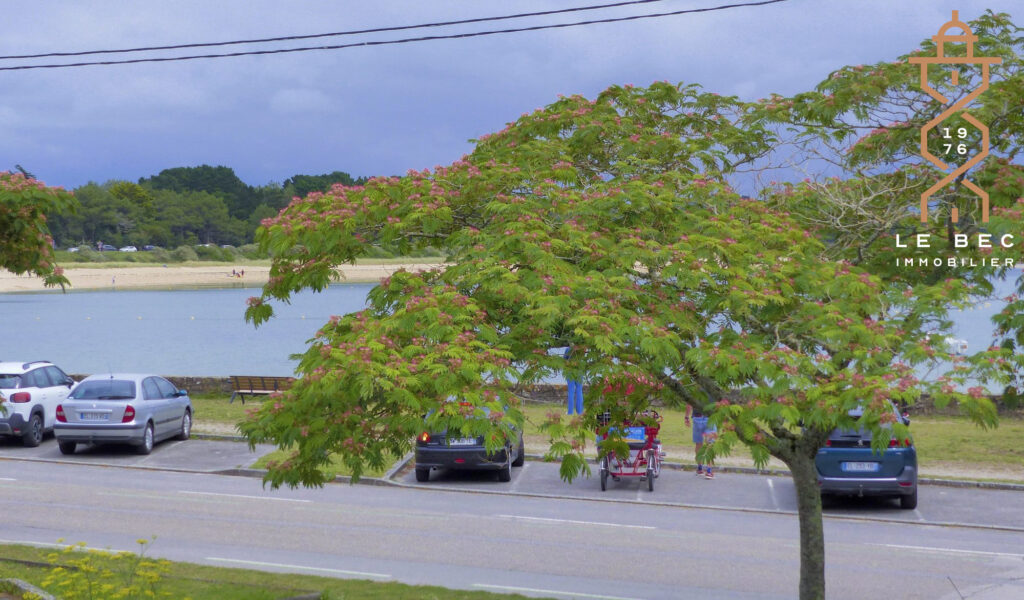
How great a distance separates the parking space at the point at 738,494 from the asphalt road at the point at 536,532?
2.4 inches

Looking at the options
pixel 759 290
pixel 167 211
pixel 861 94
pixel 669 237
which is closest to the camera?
pixel 759 290

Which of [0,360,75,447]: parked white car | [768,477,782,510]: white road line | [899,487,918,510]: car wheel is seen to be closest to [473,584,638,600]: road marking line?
[768,477,782,510]: white road line

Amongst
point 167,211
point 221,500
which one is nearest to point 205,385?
point 221,500

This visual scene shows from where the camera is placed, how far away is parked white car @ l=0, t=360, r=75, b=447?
909 inches

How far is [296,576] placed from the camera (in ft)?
42.0

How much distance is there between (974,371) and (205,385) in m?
27.2

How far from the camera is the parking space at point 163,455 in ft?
71.6

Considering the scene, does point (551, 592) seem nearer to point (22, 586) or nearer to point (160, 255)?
point (22, 586)

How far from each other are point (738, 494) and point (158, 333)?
74.5 meters

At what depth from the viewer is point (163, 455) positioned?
2280 cm

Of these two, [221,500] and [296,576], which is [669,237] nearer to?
[296,576]

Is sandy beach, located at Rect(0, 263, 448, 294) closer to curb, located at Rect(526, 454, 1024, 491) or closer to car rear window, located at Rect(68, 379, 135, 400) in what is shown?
car rear window, located at Rect(68, 379, 135, 400)

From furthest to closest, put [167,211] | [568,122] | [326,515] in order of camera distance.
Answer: [167,211] → [326,515] → [568,122]

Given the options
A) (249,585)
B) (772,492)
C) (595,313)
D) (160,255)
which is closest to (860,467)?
(772,492)
